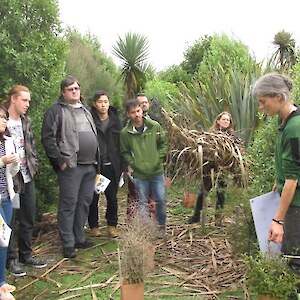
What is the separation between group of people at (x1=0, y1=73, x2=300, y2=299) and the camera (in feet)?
10.4

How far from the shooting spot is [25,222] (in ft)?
16.4

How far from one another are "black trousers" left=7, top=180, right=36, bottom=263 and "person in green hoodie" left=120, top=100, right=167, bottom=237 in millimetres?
1399

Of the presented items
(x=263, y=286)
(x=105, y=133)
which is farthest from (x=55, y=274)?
(x=263, y=286)

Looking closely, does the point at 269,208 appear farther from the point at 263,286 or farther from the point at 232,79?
the point at 232,79

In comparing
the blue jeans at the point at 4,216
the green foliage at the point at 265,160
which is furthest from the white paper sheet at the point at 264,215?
the blue jeans at the point at 4,216

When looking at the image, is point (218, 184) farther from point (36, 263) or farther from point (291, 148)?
point (291, 148)

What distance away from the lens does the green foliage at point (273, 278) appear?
3.26 m

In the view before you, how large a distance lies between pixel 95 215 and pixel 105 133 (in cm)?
115

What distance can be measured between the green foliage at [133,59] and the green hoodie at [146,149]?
6.65m

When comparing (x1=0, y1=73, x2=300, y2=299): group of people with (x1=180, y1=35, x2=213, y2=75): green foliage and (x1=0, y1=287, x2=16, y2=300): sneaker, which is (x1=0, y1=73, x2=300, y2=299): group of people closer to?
(x1=0, y1=287, x2=16, y2=300): sneaker

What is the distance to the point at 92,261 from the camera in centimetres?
527

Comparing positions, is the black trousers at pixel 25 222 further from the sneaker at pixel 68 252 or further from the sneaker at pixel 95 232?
the sneaker at pixel 95 232

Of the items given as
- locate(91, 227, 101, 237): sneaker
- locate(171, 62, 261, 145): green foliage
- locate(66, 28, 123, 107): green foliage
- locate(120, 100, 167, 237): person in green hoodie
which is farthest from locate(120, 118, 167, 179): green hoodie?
locate(66, 28, 123, 107): green foliage

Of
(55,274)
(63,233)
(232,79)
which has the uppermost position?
(232,79)
